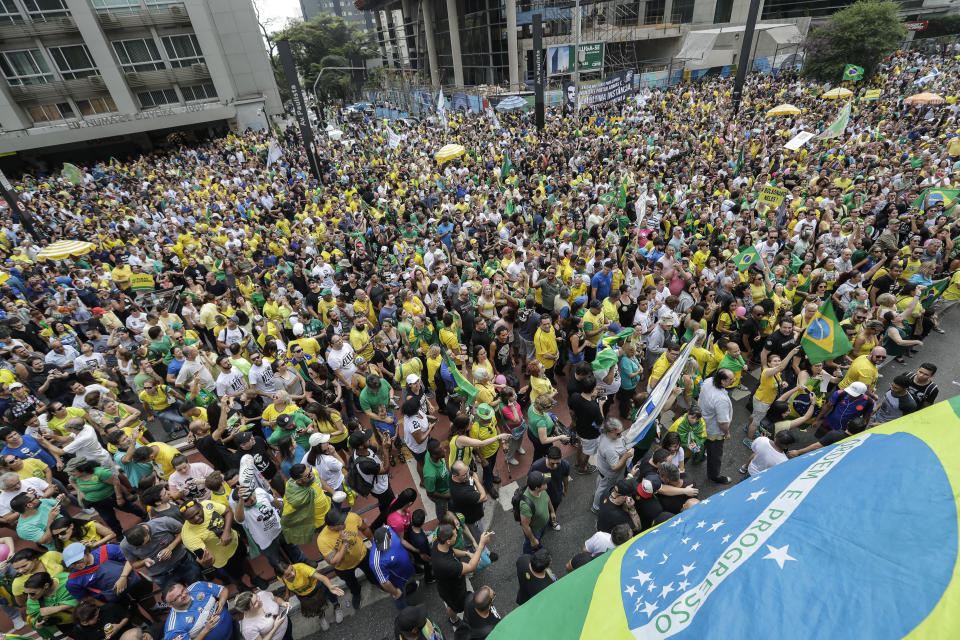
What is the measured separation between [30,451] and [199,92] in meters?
46.0

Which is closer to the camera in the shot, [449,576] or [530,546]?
[449,576]

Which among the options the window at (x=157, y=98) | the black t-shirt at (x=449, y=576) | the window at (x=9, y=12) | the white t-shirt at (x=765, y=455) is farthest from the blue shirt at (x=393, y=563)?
the window at (x=9, y=12)

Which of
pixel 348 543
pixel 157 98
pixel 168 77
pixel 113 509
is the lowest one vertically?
pixel 113 509

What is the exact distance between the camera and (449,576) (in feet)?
13.4

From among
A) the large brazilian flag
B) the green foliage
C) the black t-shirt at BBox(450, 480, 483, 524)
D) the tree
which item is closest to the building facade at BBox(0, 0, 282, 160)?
the green foliage

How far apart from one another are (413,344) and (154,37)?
4744cm

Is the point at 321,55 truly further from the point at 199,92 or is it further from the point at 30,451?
the point at 30,451

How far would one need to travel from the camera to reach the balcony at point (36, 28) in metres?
34.1

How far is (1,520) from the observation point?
4992mm

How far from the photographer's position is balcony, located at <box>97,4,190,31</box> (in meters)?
36.6

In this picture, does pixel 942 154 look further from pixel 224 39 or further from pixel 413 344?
pixel 224 39

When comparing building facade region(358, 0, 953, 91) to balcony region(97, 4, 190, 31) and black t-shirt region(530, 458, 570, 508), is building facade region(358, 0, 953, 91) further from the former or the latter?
black t-shirt region(530, 458, 570, 508)

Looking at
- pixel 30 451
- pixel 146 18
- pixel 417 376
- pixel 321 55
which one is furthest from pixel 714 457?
pixel 321 55

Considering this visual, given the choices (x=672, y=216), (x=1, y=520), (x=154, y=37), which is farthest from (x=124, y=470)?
(x=154, y=37)
